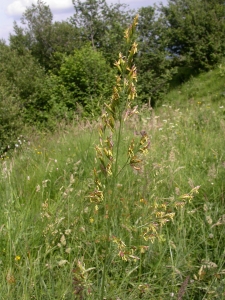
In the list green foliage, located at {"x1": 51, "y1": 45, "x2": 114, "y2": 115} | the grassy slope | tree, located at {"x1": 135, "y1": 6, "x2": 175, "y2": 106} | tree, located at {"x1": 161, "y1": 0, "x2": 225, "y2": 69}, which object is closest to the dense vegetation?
the grassy slope

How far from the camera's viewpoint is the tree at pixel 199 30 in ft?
57.8

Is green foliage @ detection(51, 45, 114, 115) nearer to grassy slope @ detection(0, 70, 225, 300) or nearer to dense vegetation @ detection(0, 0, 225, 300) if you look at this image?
dense vegetation @ detection(0, 0, 225, 300)

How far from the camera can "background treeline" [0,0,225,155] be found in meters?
16.8

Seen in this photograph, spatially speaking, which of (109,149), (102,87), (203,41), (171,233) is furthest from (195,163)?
(203,41)

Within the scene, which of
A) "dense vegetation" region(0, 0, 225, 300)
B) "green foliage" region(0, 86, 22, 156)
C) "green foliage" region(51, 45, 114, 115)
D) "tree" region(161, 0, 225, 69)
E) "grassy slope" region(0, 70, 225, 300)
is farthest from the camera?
"tree" region(161, 0, 225, 69)

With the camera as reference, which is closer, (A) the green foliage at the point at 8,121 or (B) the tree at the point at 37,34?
(A) the green foliage at the point at 8,121

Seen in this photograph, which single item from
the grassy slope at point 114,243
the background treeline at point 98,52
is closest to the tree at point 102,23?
the background treeline at point 98,52

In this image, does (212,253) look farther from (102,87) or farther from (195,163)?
(102,87)

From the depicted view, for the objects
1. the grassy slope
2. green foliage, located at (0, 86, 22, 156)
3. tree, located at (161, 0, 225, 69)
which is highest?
tree, located at (161, 0, 225, 69)

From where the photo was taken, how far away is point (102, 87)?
54.4 feet

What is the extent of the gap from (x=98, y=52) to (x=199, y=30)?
513 cm

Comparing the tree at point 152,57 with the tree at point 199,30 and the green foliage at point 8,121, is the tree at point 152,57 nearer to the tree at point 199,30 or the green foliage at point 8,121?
the tree at point 199,30

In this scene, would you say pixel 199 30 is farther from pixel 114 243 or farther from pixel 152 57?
pixel 114 243

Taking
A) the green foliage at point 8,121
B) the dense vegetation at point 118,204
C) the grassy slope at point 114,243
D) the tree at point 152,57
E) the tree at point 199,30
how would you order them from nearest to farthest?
the dense vegetation at point 118,204
the grassy slope at point 114,243
the green foliage at point 8,121
the tree at point 199,30
the tree at point 152,57
